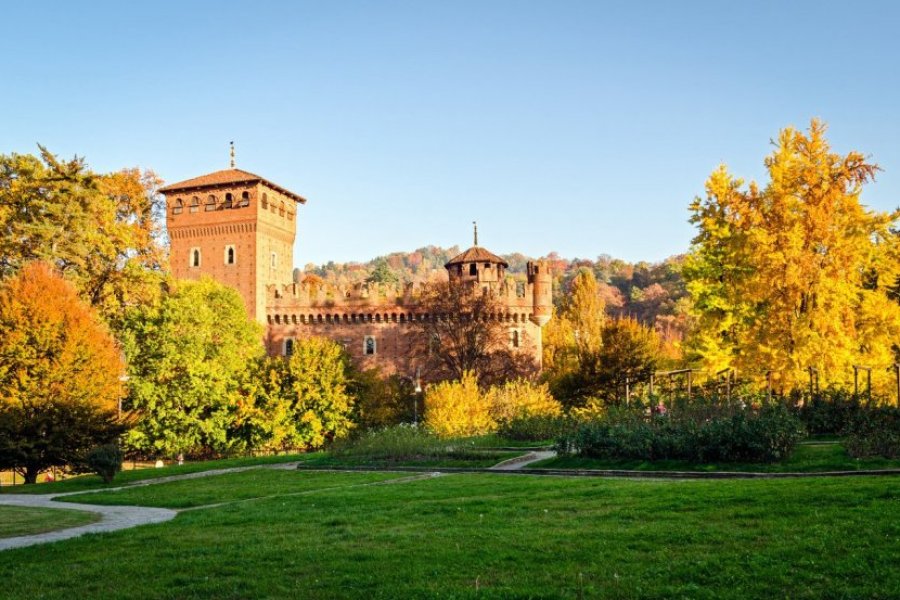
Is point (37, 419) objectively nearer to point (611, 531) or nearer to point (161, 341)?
point (161, 341)

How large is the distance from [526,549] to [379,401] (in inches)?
1230

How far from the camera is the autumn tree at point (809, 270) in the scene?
20047 millimetres

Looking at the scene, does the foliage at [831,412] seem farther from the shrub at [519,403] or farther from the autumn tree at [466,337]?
the autumn tree at [466,337]

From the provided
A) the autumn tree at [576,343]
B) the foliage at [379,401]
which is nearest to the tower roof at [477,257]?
the autumn tree at [576,343]

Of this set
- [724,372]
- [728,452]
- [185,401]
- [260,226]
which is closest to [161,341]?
[185,401]

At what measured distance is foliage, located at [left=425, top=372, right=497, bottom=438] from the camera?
29.5 metres

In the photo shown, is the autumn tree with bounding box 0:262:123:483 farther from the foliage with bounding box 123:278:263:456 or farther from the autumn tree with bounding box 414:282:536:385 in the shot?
the autumn tree with bounding box 414:282:536:385

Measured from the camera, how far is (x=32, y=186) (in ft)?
101

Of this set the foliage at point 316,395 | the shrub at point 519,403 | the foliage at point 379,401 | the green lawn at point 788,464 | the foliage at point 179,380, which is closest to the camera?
the green lawn at point 788,464

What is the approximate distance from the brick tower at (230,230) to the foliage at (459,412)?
64.9 ft

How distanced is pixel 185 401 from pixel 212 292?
6.27m

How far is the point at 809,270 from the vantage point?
2044 cm

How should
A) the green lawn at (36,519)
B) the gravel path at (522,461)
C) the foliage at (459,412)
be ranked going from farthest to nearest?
the foliage at (459,412)
the gravel path at (522,461)
the green lawn at (36,519)

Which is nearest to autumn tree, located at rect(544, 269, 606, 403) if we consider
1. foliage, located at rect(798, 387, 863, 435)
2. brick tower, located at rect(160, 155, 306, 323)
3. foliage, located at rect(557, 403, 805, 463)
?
brick tower, located at rect(160, 155, 306, 323)
